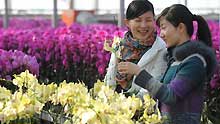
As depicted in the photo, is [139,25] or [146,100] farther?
[139,25]

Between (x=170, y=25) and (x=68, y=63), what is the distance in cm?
384

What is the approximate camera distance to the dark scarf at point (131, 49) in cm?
377

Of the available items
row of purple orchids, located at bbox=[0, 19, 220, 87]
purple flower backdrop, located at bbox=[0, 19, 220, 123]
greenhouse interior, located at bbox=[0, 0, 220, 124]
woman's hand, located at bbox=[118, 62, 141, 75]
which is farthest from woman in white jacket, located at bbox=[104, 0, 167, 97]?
row of purple orchids, located at bbox=[0, 19, 220, 87]

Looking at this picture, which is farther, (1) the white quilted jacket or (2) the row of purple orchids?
(2) the row of purple orchids

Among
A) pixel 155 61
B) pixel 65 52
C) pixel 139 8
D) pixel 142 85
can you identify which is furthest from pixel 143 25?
pixel 65 52

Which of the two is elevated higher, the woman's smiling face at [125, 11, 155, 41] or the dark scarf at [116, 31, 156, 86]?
the woman's smiling face at [125, 11, 155, 41]

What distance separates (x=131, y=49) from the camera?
12.5 ft

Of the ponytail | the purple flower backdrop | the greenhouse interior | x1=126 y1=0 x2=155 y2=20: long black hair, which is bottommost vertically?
the purple flower backdrop

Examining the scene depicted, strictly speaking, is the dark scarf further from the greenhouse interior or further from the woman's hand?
the woman's hand

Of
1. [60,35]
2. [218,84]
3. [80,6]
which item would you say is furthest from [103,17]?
[218,84]

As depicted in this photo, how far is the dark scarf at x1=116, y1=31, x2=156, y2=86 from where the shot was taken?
3766mm

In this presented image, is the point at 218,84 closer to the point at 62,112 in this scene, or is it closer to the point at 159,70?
the point at 159,70

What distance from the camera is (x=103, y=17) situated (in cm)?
2455

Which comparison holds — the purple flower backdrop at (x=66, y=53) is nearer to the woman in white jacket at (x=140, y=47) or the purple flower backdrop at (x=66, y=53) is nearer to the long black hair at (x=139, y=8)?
the woman in white jacket at (x=140, y=47)
